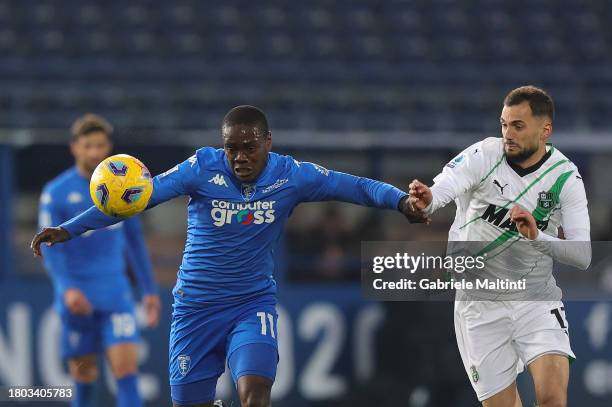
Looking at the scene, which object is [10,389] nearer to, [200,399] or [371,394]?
[371,394]

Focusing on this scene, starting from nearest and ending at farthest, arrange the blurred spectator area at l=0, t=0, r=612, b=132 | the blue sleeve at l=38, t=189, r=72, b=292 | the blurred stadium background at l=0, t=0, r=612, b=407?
the blue sleeve at l=38, t=189, r=72, b=292
the blurred stadium background at l=0, t=0, r=612, b=407
the blurred spectator area at l=0, t=0, r=612, b=132

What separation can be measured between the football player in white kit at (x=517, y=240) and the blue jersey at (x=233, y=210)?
0.53 metres

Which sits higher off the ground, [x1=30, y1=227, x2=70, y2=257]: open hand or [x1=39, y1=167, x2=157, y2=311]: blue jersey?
[x1=39, y1=167, x2=157, y2=311]: blue jersey

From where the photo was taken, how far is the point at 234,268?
606 cm

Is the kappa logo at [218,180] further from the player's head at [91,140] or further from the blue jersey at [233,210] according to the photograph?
the player's head at [91,140]

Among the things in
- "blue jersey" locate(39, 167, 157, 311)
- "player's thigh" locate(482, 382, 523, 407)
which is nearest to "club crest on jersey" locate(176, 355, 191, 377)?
"player's thigh" locate(482, 382, 523, 407)

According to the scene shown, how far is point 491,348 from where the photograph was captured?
6.32 metres

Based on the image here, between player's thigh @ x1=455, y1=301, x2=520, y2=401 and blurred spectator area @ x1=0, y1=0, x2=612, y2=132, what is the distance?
6.77m

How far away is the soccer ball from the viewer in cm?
591

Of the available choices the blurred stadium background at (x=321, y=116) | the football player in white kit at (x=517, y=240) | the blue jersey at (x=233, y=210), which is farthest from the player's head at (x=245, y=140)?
the blurred stadium background at (x=321, y=116)

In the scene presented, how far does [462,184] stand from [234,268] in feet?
4.26

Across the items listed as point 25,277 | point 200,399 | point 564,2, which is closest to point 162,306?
point 25,277

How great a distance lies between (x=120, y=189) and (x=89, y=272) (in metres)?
2.80

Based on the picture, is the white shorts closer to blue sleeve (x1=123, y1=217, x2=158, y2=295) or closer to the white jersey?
the white jersey
